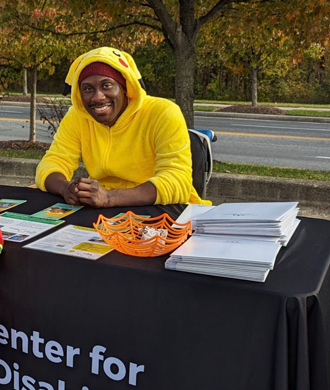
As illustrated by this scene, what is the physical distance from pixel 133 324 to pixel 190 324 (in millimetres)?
197

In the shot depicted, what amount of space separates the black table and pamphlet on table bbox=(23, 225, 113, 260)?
0.14 ft

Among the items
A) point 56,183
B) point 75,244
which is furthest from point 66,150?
point 75,244

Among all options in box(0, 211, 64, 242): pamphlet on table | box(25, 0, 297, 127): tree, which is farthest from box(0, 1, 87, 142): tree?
box(0, 211, 64, 242): pamphlet on table

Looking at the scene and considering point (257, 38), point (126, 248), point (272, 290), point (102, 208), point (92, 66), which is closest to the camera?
point (272, 290)

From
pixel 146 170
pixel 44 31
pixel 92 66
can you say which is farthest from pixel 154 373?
pixel 44 31

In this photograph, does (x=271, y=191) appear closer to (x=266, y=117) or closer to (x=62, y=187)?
(x=62, y=187)

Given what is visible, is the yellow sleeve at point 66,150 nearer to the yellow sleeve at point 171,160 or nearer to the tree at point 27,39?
the yellow sleeve at point 171,160

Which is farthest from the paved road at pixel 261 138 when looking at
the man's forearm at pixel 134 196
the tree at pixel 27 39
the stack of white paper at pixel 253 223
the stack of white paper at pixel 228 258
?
the stack of white paper at pixel 228 258

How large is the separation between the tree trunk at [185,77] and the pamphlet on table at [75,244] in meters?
4.33

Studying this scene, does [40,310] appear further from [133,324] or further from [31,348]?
[133,324]

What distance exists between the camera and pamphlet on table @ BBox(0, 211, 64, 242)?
1942 millimetres

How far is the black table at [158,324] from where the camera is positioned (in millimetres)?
1473

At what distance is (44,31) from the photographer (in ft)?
21.2

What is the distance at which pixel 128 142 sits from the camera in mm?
2738
